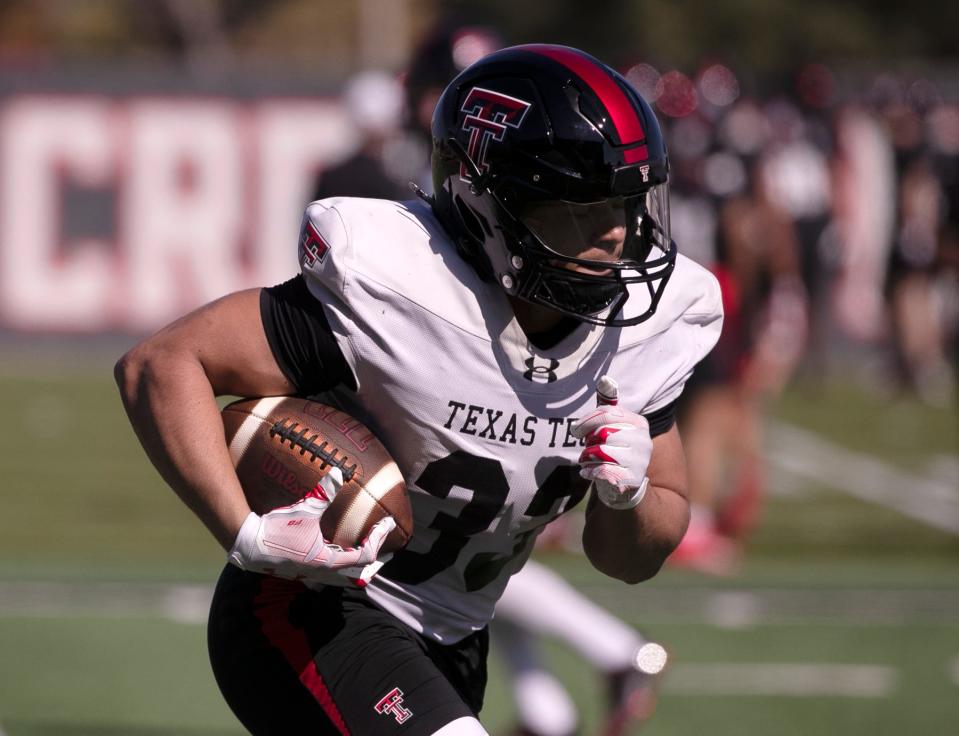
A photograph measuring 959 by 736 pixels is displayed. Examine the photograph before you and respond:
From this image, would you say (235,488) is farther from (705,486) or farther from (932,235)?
(932,235)

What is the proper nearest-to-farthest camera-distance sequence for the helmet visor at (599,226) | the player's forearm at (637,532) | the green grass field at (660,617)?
the helmet visor at (599,226) → the player's forearm at (637,532) → the green grass field at (660,617)

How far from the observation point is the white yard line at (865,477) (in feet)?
28.2

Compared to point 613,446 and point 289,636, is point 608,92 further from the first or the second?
point 289,636

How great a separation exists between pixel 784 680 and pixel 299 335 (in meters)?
3.18

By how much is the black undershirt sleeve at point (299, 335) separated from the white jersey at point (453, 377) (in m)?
0.02

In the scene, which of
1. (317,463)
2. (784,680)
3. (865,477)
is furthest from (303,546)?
(865,477)

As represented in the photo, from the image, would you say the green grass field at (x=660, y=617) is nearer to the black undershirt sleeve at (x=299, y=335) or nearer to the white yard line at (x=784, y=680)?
the white yard line at (x=784, y=680)

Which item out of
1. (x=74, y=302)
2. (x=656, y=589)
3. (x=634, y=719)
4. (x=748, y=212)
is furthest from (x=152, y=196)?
(x=634, y=719)

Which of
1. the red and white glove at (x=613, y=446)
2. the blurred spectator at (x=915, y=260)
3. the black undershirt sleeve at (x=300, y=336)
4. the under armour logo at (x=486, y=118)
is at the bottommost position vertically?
the blurred spectator at (x=915, y=260)

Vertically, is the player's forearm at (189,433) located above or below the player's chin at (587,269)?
below

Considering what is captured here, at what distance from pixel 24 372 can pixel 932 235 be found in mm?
7419

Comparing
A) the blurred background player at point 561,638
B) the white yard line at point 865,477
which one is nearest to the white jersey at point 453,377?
the blurred background player at point 561,638

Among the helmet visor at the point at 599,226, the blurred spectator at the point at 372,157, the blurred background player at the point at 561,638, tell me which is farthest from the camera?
the blurred spectator at the point at 372,157

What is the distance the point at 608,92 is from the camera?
2719mm
